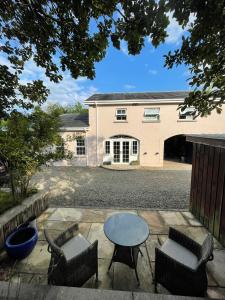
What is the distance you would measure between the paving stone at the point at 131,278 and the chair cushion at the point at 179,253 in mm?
620

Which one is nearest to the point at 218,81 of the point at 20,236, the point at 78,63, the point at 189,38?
the point at 189,38

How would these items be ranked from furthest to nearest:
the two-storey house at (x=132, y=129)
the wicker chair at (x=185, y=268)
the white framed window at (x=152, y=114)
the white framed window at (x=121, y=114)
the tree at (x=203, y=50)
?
the white framed window at (x=121, y=114) → the white framed window at (x=152, y=114) → the two-storey house at (x=132, y=129) → the wicker chair at (x=185, y=268) → the tree at (x=203, y=50)

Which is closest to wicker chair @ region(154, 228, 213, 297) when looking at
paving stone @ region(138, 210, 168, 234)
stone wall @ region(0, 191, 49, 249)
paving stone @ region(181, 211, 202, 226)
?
paving stone @ region(138, 210, 168, 234)

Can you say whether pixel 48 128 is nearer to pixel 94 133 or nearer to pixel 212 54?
pixel 212 54

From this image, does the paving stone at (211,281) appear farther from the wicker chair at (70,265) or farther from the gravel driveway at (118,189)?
the gravel driveway at (118,189)

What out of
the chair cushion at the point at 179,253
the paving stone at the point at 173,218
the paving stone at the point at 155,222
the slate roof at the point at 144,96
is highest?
the slate roof at the point at 144,96

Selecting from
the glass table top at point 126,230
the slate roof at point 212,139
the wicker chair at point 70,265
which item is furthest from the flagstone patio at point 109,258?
the slate roof at point 212,139

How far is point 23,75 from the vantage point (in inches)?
152

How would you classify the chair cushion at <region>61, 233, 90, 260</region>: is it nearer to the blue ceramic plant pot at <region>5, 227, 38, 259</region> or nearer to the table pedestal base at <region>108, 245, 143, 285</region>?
the table pedestal base at <region>108, 245, 143, 285</region>

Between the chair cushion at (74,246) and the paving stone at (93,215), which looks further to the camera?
the paving stone at (93,215)

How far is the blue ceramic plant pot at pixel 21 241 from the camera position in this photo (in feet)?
10.2

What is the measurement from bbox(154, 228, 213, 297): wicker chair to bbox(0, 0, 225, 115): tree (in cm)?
236

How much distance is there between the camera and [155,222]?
4691mm

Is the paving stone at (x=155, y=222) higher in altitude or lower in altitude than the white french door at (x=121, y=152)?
lower
